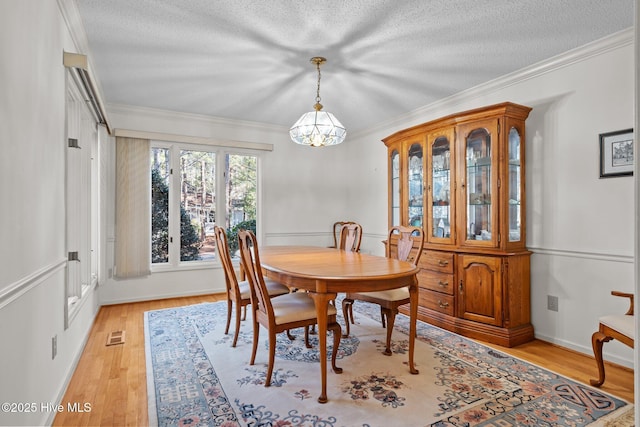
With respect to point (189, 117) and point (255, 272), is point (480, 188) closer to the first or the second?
point (255, 272)

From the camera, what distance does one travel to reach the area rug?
183cm

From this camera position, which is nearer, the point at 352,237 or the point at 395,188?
the point at 352,237

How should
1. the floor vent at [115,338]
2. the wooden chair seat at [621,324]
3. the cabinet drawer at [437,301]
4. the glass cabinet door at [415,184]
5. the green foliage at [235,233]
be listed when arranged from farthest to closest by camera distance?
the green foliage at [235,233] → the glass cabinet door at [415,184] → the cabinet drawer at [437,301] → the floor vent at [115,338] → the wooden chair seat at [621,324]

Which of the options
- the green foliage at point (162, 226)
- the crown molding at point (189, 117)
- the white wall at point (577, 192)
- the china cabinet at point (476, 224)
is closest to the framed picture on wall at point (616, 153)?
the white wall at point (577, 192)

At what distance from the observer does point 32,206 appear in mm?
1583

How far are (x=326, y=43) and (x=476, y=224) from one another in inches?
85.2

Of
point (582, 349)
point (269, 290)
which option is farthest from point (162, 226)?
point (582, 349)

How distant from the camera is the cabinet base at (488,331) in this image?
2887mm

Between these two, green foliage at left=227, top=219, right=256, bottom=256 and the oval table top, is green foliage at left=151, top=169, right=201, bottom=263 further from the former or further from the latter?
the oval table top

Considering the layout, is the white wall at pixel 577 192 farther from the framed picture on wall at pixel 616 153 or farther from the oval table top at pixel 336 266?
the oval table top at pixel 336 266

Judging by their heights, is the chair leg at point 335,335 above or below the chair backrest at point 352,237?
below

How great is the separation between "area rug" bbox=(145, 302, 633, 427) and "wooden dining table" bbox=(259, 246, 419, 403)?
18 cm

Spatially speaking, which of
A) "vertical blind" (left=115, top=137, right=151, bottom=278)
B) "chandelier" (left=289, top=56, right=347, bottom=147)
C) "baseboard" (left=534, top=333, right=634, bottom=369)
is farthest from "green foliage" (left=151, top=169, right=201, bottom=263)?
"baseboard" (left=534, top=333, right=634, bottom=369)

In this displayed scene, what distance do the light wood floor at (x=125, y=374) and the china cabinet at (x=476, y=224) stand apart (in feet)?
1.06
